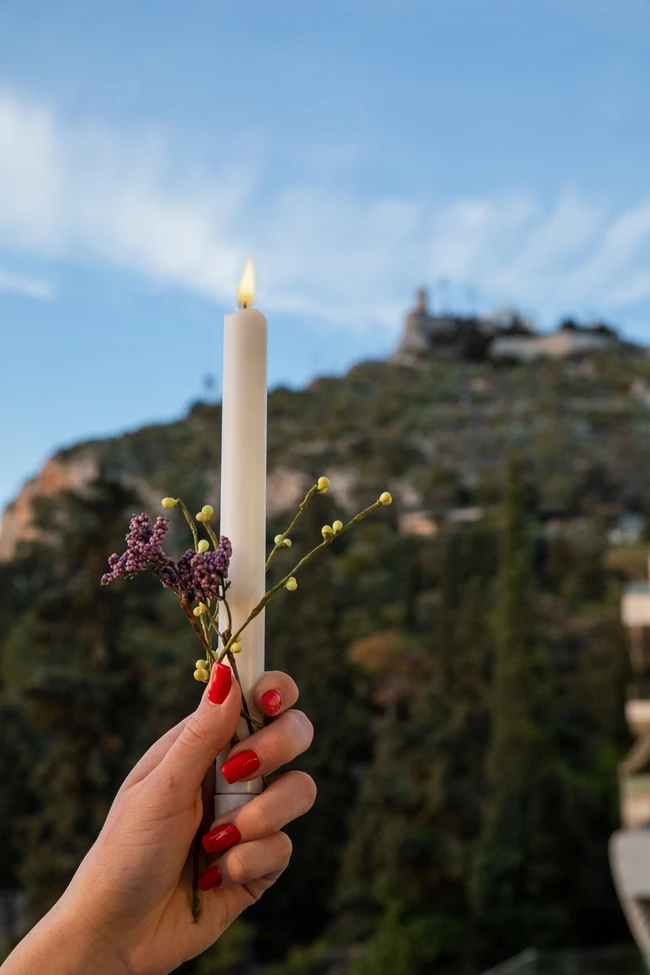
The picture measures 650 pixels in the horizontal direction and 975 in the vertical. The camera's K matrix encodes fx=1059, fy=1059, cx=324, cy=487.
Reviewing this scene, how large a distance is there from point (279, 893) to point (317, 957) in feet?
4.67

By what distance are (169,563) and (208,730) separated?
0.45ft

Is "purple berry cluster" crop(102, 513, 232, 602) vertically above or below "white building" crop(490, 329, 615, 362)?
below

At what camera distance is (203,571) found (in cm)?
82

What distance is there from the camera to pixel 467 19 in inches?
172

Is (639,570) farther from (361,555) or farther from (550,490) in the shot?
(550,490)

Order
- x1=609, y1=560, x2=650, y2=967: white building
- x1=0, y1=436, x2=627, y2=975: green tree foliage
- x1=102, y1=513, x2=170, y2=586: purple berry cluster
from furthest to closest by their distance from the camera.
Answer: x1=0, y1=436, x2=627, y2=975: green tree foliage, x1=609, y1=560, x2=650, y2=967: white building, x1=102, y1=513, x2=170, y2=586: purple berry cluster

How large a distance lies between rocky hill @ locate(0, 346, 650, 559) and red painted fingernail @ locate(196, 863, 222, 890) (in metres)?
29.6

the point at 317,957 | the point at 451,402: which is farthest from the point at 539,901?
the point at 451,402

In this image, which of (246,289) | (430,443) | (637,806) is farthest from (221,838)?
(430,443)

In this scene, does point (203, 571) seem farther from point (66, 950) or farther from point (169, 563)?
point (66, 950)

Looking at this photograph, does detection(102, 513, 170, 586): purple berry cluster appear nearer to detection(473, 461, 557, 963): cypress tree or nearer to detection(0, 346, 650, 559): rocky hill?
detection(473, 461, 557, 963): cypress tree

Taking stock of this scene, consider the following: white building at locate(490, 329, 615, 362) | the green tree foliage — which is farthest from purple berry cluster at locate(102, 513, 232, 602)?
white building at locate(490, 329, 615, 362)

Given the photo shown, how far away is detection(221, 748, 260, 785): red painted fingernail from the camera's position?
0.84 meters

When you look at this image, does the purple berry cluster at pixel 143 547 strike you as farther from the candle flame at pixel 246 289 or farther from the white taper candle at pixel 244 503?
the candle flame at pixel 246 289
